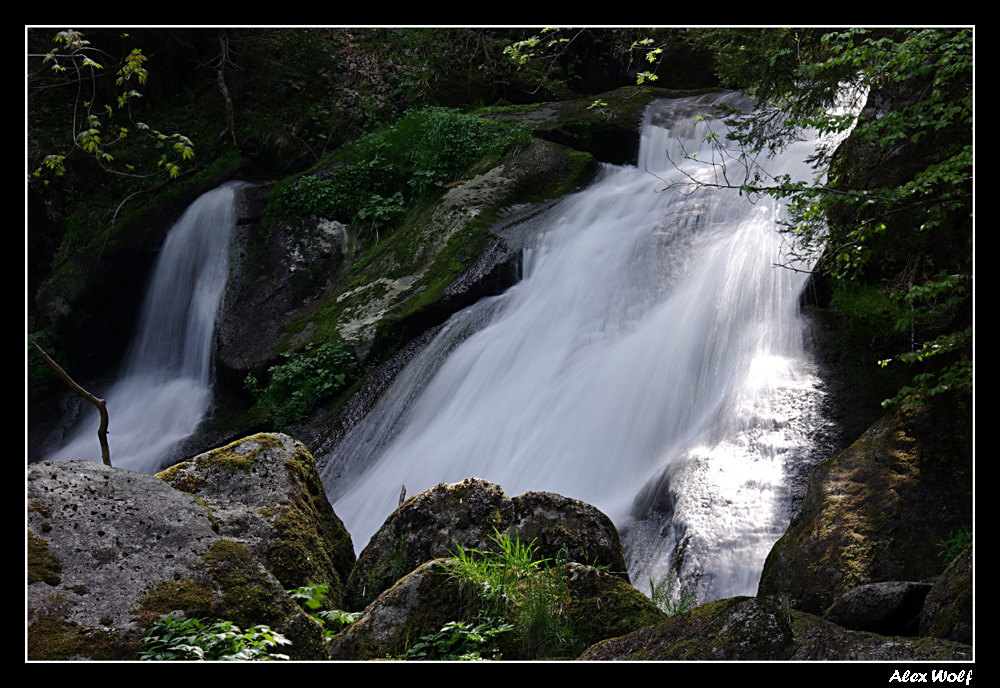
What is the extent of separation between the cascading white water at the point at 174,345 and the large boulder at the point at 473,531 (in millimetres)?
5388

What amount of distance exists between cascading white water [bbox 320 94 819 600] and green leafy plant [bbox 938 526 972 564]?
0.81 meters

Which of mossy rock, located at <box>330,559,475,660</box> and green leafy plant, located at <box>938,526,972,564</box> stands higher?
green leafy plant, located at <box>938,526,972,564</box>

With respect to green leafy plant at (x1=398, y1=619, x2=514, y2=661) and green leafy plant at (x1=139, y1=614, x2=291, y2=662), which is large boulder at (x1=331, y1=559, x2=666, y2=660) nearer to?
green leafy plant at (x1=398, y1=619, x2=514, y2=661)

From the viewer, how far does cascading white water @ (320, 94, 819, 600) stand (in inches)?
170

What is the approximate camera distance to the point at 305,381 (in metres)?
7.74

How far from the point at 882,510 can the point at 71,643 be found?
3.60 meters

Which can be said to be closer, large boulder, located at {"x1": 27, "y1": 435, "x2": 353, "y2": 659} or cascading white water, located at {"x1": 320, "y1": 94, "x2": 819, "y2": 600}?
large boulder, located at {"x1": 27, "y1": 435, "x2": 353, "y2": 659}

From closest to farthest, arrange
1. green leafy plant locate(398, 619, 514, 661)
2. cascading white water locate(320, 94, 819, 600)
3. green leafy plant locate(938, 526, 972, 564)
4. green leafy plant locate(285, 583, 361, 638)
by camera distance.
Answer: green leafy plant locate(398, 619, 514, 661), green leafy plant locate(938, 526, 972, 564), green leafy plant locate(285, 583, 361, 638), cascading white water locate(320, 94, 819, 600)

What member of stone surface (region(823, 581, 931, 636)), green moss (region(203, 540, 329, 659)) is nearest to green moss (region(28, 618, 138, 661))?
green moss (region(203, 540, 329, 659))

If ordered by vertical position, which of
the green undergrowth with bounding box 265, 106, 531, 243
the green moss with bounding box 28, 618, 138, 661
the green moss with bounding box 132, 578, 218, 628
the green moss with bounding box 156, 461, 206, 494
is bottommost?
the green moss with bounding box 28, 618, 138, 661

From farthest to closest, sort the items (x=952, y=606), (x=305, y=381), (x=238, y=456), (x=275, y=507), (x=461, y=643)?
1. (x=305, y=381)
2. (x=238, y=456)
3. (x=275, y=507)
4. (x=461, y=643)
5. (x=952, y=606)

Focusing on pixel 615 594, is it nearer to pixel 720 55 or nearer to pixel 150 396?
pixel 720 55

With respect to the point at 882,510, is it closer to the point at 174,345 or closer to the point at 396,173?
the point at 396,173

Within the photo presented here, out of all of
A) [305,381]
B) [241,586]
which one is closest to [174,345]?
[305,381]
